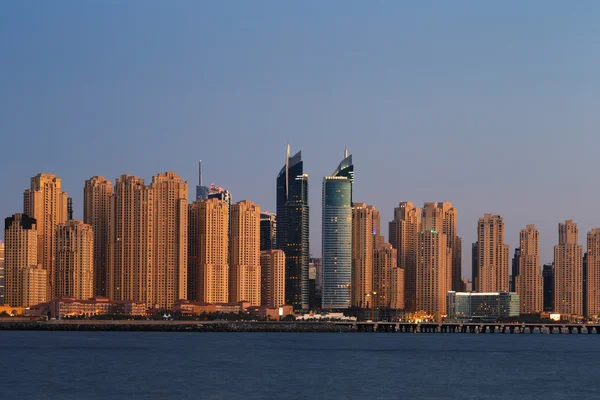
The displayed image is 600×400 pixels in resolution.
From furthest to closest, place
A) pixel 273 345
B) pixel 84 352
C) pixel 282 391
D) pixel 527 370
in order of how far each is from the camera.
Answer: pixel 273 345
pixel 84 352
pixel 527 370
pixel 282 391

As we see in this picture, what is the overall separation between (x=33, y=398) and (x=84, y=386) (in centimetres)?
819

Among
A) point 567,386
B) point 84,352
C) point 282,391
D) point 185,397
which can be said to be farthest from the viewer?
point 84,352

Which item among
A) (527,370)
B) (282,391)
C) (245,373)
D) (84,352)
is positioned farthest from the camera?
(84,352)

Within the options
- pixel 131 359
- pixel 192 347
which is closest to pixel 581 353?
pixel 192 347

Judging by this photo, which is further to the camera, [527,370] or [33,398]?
[527,370]

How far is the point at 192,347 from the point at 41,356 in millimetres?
26237

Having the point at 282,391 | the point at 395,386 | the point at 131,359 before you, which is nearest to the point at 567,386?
the point at 395,386

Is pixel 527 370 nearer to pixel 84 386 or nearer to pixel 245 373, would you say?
pixel 245 373

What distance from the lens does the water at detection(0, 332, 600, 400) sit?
8331 centimetres

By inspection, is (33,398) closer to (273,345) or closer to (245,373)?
(245,373)

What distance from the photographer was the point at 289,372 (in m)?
100

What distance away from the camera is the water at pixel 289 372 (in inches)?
3280

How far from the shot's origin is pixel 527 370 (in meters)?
107

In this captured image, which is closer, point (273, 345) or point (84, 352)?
point (84, 352)
